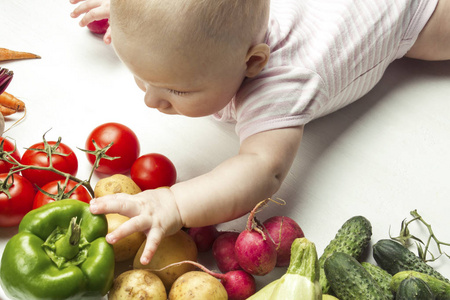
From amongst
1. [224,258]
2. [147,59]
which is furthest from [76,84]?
[224,258]

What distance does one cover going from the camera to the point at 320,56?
3.66 feet

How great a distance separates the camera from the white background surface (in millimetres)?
1160

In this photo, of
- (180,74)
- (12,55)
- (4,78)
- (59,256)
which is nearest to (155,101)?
(180,74)

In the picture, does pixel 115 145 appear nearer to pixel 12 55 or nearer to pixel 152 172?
pixel 152 172

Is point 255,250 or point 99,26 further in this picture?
point 99,26

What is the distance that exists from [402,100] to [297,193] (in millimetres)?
382

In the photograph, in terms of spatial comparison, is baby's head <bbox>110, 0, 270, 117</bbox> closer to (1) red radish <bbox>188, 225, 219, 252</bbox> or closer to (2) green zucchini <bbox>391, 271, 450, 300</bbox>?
(1) red radish <bbox>188, 225, 219, 252</bbox>

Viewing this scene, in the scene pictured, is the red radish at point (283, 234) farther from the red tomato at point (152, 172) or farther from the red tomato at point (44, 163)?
the red tomato at point (44, 163)

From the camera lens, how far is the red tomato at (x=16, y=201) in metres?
1.02

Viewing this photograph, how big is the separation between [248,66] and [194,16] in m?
0.20

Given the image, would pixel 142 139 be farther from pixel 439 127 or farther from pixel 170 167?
pixel 439 127

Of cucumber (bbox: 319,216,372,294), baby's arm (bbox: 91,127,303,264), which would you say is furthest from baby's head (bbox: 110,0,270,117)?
cucumber (bbox: 319,216,372,294)

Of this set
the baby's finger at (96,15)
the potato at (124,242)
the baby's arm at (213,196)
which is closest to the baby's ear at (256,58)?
the baby's arm at (213,196)

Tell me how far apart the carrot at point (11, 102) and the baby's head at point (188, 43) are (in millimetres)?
402
